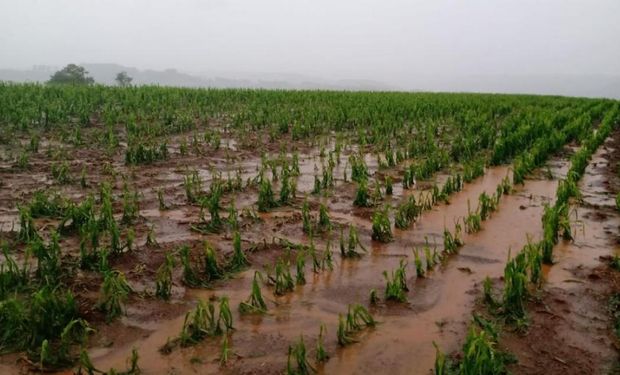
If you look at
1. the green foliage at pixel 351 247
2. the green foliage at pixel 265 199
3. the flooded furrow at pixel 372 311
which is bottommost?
the flooded furrow at pixel 372 311

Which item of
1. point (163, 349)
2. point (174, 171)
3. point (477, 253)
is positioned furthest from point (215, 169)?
point (163, 349)

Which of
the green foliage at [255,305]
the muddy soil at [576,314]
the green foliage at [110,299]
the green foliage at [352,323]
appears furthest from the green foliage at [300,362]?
the green foliage at [110,299]

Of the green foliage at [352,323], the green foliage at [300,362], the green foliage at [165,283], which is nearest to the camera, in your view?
the green foliage at [300,362]

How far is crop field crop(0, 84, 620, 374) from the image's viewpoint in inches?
105

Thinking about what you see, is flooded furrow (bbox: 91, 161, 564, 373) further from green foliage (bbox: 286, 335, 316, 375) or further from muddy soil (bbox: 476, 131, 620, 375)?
muddy soil (bbox: 476, 131, 620, 375)

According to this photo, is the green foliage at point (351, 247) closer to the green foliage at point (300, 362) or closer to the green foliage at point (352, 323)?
the green foliage at point (352, 323)

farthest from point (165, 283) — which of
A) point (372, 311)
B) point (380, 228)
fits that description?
point (380, 228)

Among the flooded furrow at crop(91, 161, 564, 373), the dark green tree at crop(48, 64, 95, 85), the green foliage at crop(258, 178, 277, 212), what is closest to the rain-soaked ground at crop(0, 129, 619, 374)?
the flooded furrow at crop(91, 161, 564, 373)

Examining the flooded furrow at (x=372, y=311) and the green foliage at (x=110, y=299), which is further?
the green foliage at (x=110, y=299)

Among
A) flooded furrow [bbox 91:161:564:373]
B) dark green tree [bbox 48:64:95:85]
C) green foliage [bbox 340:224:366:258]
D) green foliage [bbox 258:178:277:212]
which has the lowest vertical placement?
flooded furrow [bbox 91:161:564:373]

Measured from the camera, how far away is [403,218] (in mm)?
4855

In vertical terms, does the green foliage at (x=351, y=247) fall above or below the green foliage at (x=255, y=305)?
above

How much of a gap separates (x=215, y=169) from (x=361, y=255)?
12.0 feet

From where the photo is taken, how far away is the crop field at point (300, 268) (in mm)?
2668
